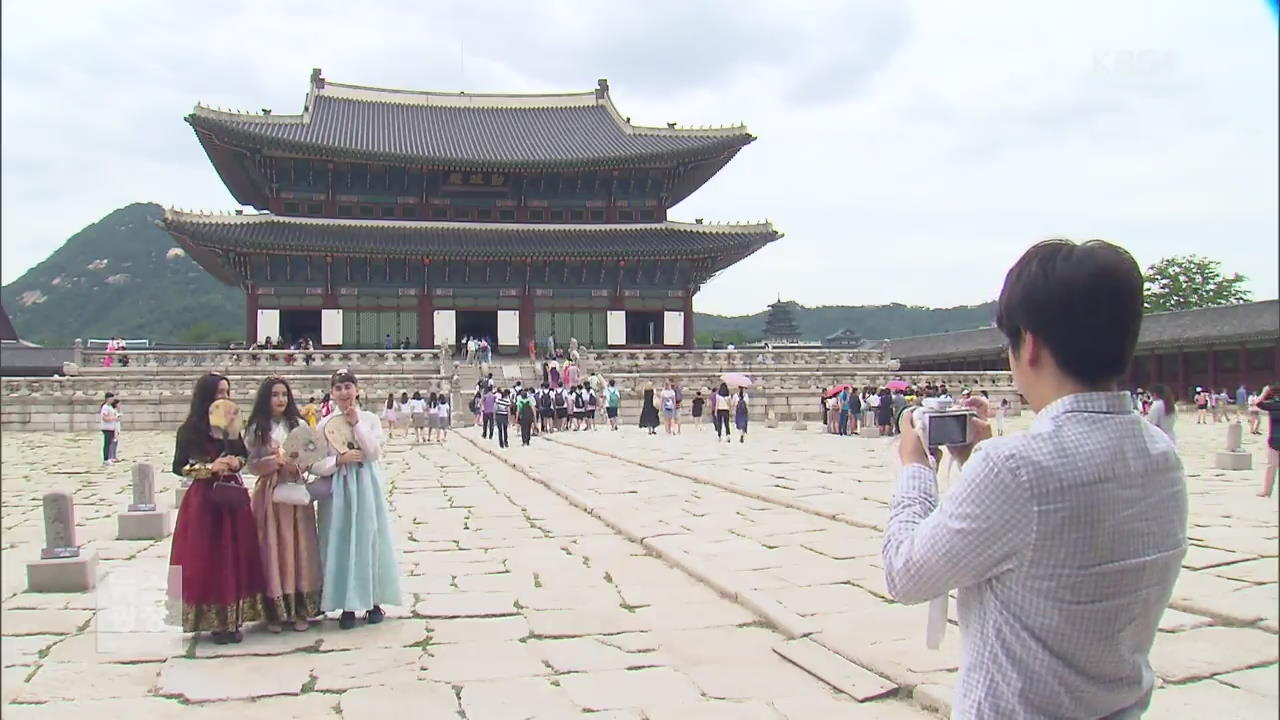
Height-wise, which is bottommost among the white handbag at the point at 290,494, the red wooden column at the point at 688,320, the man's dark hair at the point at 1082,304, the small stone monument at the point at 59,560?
the small stone monument at the point at 59,560

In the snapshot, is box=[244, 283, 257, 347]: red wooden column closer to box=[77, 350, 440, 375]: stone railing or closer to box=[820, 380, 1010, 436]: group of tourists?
box=[77, 350, 440, 375]: stone railing

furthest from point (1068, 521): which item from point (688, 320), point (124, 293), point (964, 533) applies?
point (124, 293)

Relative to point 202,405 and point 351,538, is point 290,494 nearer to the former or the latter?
point 351,538

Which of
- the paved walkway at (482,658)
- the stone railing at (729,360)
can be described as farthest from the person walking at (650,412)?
the paved walkway at (482,658)

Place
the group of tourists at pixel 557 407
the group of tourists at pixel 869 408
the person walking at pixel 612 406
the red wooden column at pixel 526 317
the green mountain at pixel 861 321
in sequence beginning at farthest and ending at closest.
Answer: the green mountain at pixel 861 321 → the red wooden column at pixel 526 317 → the person walking at pixel 612 406 → the group of tourists at pixel 557 407 → the group of tourists at pixel 869 408

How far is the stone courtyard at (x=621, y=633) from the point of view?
4.05 m

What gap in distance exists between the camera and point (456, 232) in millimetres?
33469

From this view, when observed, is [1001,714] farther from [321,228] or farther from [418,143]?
[418,143]

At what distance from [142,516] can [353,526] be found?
4.39 meters

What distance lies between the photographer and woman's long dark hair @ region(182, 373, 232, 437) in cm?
511

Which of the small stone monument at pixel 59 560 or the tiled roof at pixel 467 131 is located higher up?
the tiled roof at pixel 467 131

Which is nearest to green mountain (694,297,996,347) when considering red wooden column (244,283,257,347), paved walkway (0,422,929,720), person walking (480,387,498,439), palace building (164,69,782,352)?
palace building (164,69,782,352)

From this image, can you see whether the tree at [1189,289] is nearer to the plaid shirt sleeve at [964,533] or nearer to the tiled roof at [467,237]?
the tiled roof at [467,237]

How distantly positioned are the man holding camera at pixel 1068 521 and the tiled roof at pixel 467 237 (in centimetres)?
3142
